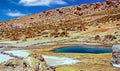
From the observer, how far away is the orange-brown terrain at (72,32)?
32.2m

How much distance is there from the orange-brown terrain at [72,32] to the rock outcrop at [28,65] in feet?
2.25

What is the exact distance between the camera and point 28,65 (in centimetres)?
1794

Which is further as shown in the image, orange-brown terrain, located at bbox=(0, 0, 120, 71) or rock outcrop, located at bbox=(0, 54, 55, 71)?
orange-brown terrain, located at bbox=(0, 0, 120, 71)

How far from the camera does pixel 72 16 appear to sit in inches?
5207

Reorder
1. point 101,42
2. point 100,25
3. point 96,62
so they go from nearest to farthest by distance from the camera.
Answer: point 96,62 → point 101,42 → point 100,25

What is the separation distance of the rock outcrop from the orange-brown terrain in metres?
0.68

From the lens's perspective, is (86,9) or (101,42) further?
(86,9)

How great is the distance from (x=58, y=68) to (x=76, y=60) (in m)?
5.31

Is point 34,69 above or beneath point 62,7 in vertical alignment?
beneath

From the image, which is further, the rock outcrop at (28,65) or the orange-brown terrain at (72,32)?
the orange-brown terrain at (72,32)

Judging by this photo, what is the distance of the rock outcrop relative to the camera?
59.0 feet

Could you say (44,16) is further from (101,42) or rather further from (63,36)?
(101,42)

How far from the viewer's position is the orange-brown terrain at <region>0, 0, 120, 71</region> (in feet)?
106

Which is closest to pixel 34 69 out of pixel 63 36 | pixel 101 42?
pixel 101 42
